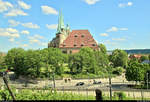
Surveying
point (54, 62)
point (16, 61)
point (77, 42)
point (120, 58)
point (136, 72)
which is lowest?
point (136, 72)

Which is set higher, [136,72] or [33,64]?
[33,64]

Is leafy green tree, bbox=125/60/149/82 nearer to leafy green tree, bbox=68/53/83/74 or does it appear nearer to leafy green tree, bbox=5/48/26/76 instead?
leafy green tree, bbox=68/53/83/74

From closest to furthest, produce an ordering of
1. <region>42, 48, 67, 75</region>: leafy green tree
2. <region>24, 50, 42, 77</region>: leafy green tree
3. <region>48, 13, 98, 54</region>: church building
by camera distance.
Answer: <region>24, 50, 42, 77</region>: leafy green tree
<region>42, 48, 67, 75</region>: leafy green tree
<region>48, 13, 98, 54</region>: church building

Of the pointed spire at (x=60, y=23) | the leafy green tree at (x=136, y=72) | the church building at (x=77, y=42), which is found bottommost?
the leafy green tree at (x=136, y=72)

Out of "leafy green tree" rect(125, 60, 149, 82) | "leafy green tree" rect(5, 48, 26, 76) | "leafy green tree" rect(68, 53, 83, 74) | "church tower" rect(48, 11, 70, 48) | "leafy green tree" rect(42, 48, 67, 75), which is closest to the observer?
"leafy green tree" rect(125, 60, 149, 82)

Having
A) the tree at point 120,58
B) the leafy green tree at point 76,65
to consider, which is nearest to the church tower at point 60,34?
the tree at point 120,58

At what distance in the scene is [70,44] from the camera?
82.4 m

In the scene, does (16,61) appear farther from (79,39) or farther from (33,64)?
(79,39)

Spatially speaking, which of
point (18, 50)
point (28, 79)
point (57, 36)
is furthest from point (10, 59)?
point (57, 36)

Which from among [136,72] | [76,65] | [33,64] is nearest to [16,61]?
[33,64]

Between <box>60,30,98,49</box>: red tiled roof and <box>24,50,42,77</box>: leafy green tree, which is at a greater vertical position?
<box>60,30,98,49</box>: red tiled roof

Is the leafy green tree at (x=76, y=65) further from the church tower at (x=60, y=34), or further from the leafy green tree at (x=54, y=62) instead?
the church tower at (x=60, y=34)

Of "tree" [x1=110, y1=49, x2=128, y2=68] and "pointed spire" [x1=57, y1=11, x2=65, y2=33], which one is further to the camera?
"pointed spire" [x1=57, y1=11, x2=65, y2=33]

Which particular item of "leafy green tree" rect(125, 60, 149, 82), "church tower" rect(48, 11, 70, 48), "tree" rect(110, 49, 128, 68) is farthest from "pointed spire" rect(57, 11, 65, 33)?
"leafy green tree" rect(125, 60, 149, 82)
